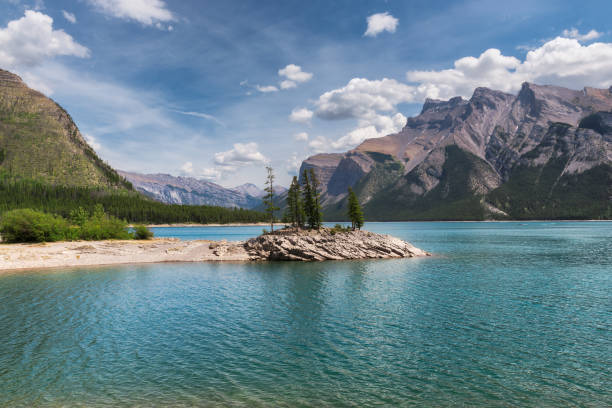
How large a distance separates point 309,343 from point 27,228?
90216 millimetres

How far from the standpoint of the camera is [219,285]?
49.9 metres

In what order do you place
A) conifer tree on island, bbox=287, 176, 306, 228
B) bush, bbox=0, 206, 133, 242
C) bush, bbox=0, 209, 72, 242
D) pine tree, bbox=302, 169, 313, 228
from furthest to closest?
conifer tree on island, bbox=287, 176, 306, 228
pine tree, bbox=302, 169, 313, 228
bush, bbox=0, 206, 133, 242
bush, bbox=0, 209, 72, 242

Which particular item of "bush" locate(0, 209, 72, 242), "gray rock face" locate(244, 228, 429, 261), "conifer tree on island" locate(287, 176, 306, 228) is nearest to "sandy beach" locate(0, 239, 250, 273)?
"gray rock face" locate(244, 228, 429, 261)

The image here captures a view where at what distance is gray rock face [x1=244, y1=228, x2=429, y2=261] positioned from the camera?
81.8 meters

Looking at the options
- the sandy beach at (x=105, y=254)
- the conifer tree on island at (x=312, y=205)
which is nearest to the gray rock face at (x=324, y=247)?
the sandy beach at (x=105, y=254)

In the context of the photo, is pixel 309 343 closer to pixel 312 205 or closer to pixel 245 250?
pixel 245 250

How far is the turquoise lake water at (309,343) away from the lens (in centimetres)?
1805

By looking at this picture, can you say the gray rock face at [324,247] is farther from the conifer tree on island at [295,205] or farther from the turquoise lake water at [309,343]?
the turquoise lake water at [309,343]

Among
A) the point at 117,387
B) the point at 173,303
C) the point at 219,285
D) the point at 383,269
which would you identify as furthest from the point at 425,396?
the point at 383,269

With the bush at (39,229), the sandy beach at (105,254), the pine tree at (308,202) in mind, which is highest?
the pine tree at (308,202)

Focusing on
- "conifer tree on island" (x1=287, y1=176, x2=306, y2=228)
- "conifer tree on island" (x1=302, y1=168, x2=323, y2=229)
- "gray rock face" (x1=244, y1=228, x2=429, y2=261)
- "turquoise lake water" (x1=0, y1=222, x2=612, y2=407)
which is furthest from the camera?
"conifer tree on island" (x1=287, y1=176, x2=306, y2=228)

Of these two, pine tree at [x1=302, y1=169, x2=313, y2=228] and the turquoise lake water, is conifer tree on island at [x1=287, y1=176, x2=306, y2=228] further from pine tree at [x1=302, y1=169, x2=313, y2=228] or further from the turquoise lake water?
the turquoise lake water

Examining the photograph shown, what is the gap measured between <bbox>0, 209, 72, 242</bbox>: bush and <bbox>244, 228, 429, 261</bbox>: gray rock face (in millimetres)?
49976

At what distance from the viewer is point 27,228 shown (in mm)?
84438
